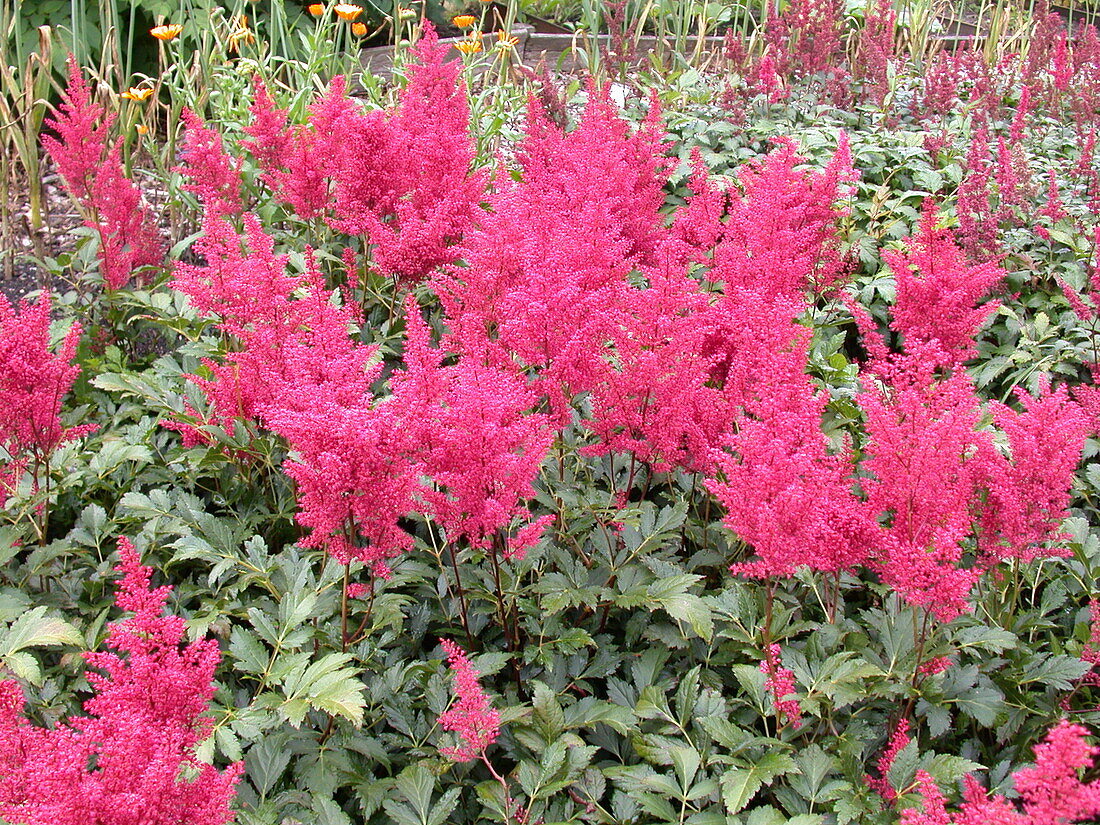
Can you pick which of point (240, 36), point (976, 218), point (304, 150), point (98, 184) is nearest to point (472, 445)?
point (304, 150)

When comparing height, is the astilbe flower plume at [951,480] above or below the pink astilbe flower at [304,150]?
below

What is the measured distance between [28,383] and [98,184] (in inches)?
66.3

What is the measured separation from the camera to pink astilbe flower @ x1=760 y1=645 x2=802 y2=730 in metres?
1.85

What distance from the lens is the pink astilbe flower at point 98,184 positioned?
3604 millimetres

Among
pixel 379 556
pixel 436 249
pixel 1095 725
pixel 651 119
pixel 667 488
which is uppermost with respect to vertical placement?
pixel 651 119

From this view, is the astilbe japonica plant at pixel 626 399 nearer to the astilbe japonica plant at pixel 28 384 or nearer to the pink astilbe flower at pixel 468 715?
the pink astilbe flower at pixel 468 715

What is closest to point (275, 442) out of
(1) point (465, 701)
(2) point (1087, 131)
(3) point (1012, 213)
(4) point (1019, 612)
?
(1) point (465, 701)

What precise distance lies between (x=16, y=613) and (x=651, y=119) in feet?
10.0

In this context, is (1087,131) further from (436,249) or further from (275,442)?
(275,442)

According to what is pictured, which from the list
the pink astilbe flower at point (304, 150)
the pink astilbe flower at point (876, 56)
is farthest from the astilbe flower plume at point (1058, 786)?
the pink astilbe flower at point (876, 56)

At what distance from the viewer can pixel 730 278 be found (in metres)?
2.72

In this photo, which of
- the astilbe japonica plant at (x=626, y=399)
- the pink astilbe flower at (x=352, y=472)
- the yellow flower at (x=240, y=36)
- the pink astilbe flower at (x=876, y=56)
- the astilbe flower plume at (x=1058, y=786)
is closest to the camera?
the astilbe flower plume at (x=1058, y=786)

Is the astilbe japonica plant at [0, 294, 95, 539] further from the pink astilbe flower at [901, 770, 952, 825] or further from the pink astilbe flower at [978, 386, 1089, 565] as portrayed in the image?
the pink astilbe flower at [978, 386, 1089, 565]

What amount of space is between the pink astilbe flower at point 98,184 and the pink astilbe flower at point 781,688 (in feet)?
9.63
